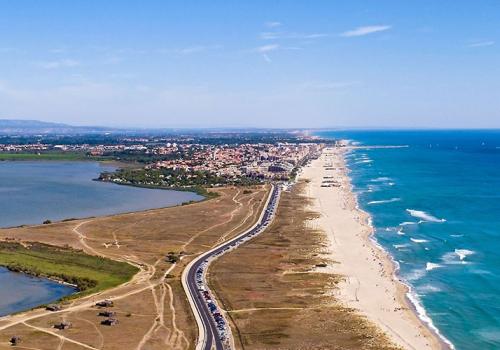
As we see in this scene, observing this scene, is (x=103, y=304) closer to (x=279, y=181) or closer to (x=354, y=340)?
(x=354, y=340)

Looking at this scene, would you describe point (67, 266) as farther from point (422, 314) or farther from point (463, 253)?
point (463, 253)

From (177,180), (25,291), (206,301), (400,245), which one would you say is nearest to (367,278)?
→ (400,245)

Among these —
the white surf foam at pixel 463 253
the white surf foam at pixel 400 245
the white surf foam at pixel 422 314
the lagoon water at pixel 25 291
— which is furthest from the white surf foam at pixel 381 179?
the lagoon water at pixel 25 291

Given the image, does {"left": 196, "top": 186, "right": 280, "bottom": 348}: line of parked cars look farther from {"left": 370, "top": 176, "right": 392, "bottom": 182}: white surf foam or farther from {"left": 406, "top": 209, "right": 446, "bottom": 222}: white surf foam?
{"left": 370, "top": 176, "right": 392, "bottom": 182}: white surf foam

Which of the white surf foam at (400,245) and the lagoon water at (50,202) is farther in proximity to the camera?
the white surf foam at (400,245)

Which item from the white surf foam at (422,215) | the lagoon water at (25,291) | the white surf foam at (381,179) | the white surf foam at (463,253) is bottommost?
the lagoon water at (25,291)

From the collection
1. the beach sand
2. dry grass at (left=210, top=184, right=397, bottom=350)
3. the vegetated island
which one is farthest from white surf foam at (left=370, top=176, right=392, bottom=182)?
dry grass at (left=210, top=184, right=397, bottom=350)

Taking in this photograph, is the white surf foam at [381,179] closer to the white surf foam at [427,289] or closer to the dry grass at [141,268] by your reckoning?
the dry grass at [141,268]
